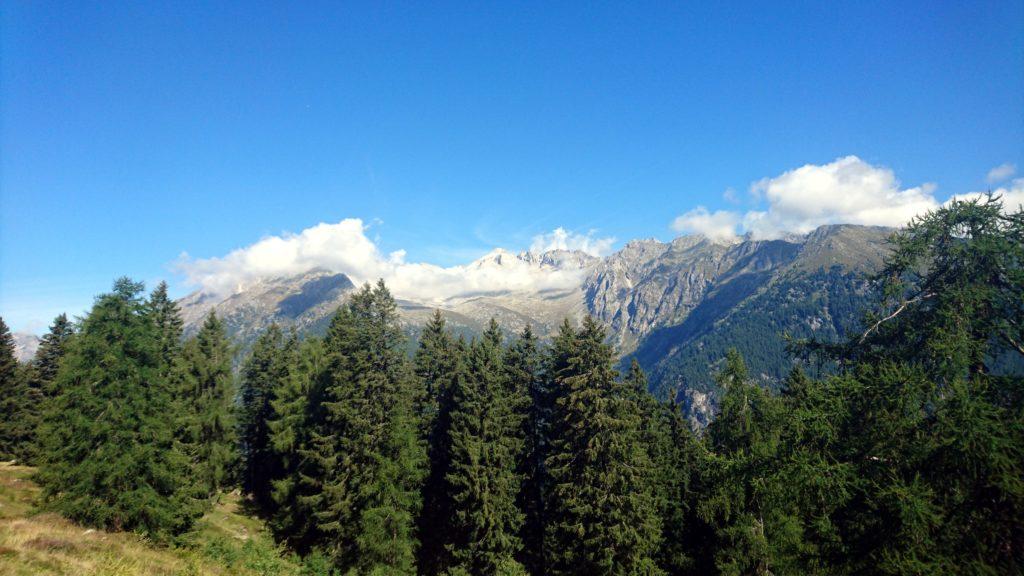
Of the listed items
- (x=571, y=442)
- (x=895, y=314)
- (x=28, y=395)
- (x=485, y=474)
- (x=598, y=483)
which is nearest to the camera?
(x=895, y=314)

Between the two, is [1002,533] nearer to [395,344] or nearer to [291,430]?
[395,344]

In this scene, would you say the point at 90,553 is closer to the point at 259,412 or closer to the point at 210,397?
the point at 210,397

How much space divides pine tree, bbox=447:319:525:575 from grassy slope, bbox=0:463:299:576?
35.0ft

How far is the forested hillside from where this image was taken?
10391 millimetres

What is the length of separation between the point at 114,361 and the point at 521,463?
26.2m

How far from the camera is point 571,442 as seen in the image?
30391 mm

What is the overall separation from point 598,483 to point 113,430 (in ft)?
90.9

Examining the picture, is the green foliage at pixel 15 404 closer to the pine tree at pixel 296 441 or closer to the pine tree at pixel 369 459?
the pine tree at pixel 296 441

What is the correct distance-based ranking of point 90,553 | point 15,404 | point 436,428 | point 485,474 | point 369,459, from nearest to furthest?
point 90,553
point 485,474
point 369,459
point 436,428
point 15,404

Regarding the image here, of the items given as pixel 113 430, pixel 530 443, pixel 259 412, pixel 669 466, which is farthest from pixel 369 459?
pixel 259 412

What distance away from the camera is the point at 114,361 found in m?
25.2

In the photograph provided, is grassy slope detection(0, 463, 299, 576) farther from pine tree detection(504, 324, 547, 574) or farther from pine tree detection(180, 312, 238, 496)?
pine tree detection(504, 324, 547, 574)

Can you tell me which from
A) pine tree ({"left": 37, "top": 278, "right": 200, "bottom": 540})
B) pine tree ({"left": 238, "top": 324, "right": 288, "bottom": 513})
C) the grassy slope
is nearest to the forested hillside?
pine tree ({"left": 37, "top": 278, "right": 200, "bottom": 540})

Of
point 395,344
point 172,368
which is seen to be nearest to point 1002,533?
point 395,344
